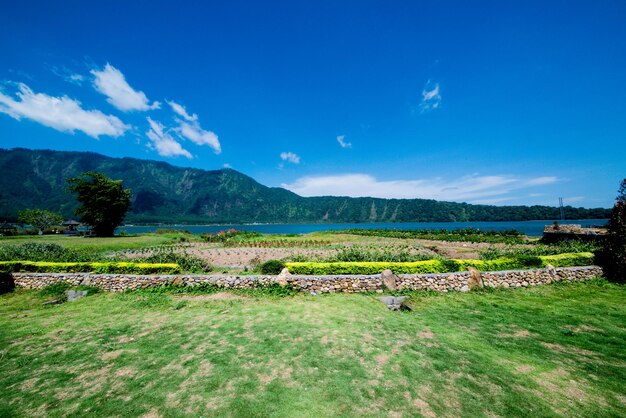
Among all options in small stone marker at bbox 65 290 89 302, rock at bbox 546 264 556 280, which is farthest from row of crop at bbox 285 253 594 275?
small stone marker at bbox 65 290 89 302

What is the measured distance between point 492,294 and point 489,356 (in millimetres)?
6561

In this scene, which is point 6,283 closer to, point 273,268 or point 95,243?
point 273,268

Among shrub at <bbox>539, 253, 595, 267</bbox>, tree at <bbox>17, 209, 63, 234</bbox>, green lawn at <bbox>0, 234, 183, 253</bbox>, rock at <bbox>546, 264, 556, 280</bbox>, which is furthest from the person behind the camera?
tree at <bbox>17, 209, 63, 234</bbox>

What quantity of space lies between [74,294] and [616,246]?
2647 centimetres

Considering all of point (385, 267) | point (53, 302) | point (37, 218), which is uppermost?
point (37, 218)

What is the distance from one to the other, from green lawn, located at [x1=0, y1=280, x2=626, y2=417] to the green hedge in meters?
2.63

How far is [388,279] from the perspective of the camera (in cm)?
1186

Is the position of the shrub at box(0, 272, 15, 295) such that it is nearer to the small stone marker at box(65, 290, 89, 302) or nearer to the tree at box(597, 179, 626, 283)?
the small stone marker at box(65, 290, 89, 302)

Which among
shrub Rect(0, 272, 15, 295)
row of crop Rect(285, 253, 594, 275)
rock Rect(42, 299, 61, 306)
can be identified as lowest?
rock Rect(42, 299, 61, 306)

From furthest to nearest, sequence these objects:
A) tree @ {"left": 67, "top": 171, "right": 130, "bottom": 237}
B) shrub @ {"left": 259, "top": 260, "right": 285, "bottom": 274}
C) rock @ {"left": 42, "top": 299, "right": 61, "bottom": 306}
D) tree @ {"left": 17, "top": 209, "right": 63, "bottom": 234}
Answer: tree @ {"left": 17, "top": 209, "right": 63, "bottom": 234}
tree @ {"left": 67, "top": 171, "right": 130, "bottom": 237}
shrub @ {"left": 259, "top": 260, "right": 285, "bottom": 274}
rock @ {"left": 42, "top": 299, "right": 61, "bottom": 306}

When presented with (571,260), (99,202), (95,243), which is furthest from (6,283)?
(99,202)

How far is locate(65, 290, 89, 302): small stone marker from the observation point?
1134cm

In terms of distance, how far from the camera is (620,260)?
41.5 ft

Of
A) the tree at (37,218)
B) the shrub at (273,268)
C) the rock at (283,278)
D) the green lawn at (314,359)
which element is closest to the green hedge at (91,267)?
the green lawn at (314,359)
